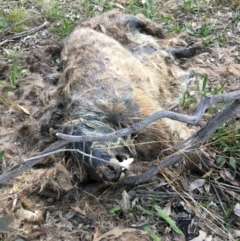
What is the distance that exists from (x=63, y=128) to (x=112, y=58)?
3.31ft

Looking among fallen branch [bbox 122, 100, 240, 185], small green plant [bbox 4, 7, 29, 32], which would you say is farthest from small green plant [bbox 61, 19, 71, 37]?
fallen branch [bbox 122, 100, 240, 185]

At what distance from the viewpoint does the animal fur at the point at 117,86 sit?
3693mm

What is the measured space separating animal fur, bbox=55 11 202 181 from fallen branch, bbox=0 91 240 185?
25 centimetres

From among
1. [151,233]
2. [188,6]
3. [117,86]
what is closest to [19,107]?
[117,86]

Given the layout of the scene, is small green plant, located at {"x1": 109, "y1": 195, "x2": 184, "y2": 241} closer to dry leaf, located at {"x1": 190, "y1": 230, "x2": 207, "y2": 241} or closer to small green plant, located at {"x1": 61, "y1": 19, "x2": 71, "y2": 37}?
dry leaf, located at {"x1": 190, "y1": 230, "x2": 207, "y2": 241}

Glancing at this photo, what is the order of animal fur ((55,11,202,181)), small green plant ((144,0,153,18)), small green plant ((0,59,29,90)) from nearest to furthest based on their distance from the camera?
animal fur ((55,11,202,181)) < small green plant ((0,59,29,90)) < small green plant ((144,0,153,18))

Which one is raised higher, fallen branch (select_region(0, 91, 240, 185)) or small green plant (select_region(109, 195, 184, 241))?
fallen branch (select_region(0, 91, 240, 185))

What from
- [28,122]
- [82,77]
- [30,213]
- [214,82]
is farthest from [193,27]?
[30,213]

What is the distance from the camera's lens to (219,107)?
430 cm

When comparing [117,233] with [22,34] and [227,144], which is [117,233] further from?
[22,34]

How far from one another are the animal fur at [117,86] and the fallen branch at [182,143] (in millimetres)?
254

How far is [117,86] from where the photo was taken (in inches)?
163

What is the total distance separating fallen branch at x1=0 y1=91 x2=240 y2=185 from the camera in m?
2.86

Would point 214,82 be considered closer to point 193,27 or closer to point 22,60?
point 193,27
